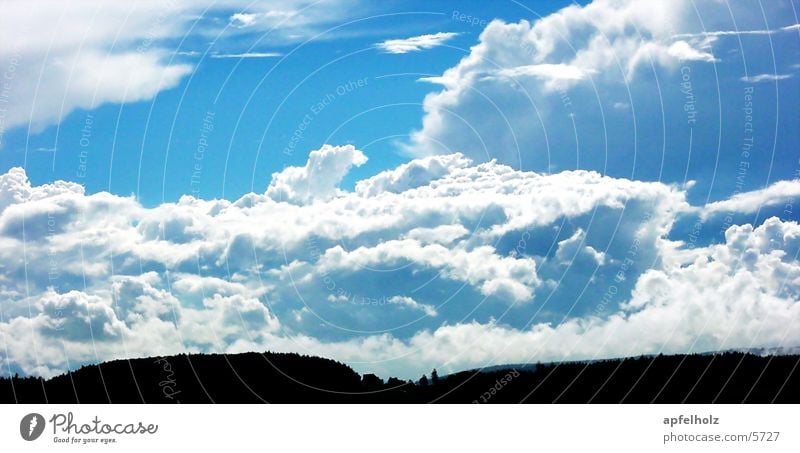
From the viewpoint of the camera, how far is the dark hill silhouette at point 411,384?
44000 mm

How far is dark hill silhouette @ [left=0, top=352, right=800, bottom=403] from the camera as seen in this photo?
144 feet

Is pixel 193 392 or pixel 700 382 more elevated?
pixel 193 392

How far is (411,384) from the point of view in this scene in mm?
44469

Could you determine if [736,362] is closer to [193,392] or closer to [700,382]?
[700,382]

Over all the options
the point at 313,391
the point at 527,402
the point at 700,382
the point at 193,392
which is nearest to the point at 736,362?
the point at 700,382

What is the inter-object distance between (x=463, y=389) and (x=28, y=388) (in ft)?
55.9
